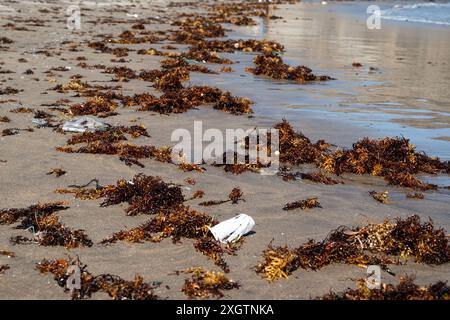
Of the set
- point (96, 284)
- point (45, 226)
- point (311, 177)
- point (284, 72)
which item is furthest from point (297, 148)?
point (284, 72)

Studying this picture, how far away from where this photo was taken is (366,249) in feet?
13.6

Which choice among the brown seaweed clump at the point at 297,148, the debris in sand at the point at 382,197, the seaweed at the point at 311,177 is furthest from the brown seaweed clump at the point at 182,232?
the brown seaweed clump at the point at 297,148

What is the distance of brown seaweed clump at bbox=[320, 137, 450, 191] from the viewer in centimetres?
607

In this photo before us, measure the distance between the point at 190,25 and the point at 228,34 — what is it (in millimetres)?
2710

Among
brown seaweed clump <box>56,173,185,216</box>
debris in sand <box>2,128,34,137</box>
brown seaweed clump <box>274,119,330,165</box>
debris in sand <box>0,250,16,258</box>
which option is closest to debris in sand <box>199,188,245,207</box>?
brown seaweed clump <box>56,173,185,216</box>

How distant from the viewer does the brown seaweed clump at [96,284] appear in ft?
11.1

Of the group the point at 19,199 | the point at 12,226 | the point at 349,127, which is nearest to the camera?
the point at 12,226

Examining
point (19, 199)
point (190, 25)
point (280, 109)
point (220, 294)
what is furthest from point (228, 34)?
point (220, 294)

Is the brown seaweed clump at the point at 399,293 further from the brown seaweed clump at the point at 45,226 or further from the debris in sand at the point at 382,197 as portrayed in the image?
the brown seaweed clump at the point at 45,226

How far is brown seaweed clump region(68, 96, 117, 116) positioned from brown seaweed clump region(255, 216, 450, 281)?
4.93 m

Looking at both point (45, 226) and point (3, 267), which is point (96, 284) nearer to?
point (3, 267)

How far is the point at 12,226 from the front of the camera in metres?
4.31
